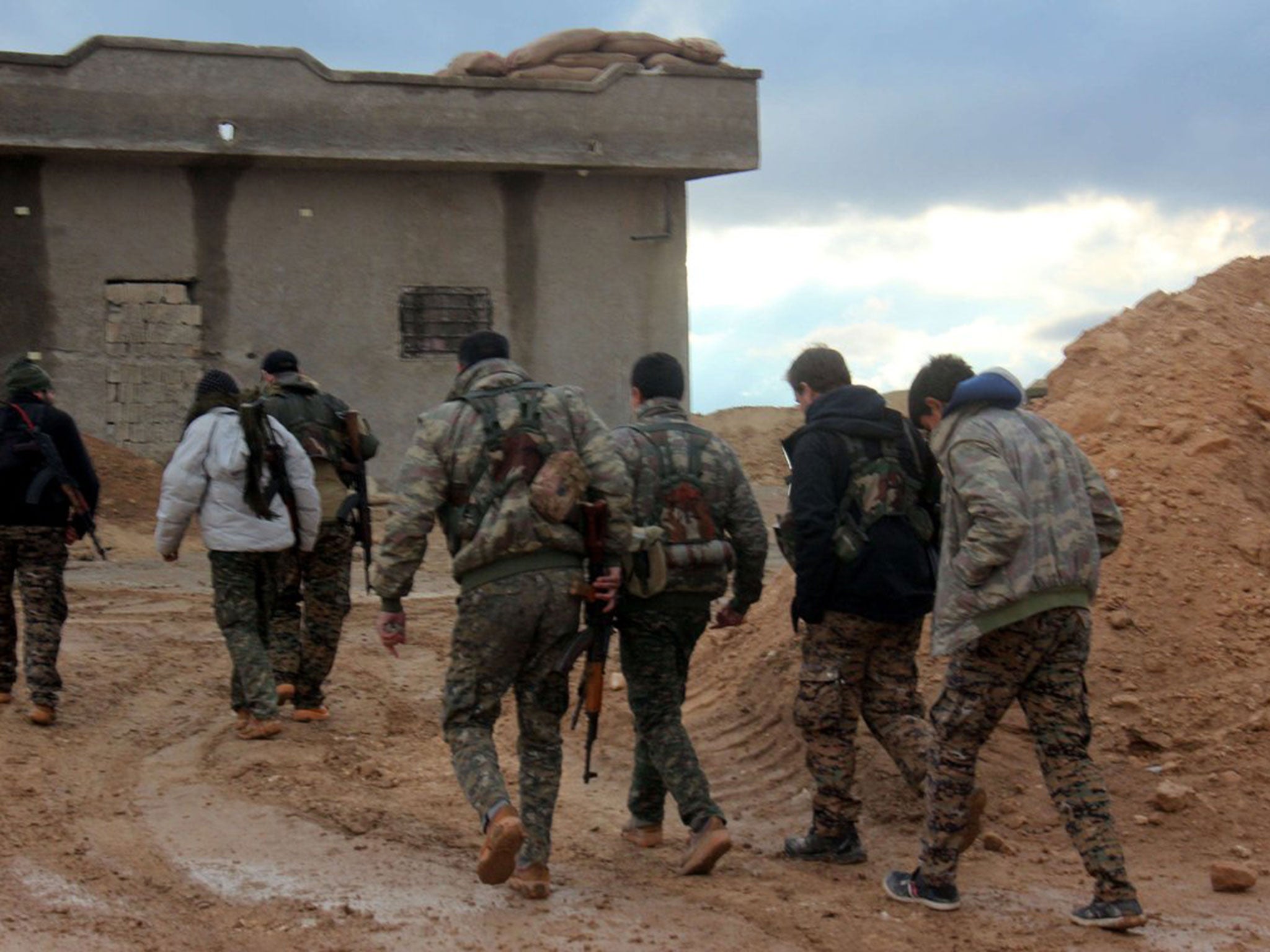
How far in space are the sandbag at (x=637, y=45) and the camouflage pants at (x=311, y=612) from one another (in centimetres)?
1271

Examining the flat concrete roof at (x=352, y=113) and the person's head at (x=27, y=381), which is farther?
the flat concrete roof at (x=352, y=113)

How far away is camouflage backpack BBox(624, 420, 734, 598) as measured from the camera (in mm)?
5770

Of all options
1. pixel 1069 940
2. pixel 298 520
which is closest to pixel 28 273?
pixel 298 520

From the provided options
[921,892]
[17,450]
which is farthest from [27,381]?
[921,892]

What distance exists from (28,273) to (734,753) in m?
12.3

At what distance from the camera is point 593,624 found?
226 inches

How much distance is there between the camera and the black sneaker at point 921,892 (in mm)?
5363

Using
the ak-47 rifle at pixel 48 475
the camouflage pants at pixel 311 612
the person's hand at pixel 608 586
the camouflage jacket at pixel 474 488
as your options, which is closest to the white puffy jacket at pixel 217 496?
the camouflage pants at pixel 311 612

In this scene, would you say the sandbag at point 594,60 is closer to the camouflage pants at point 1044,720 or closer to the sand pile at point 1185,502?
the sand pile at point 1185,502

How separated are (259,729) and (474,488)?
9.87 ft

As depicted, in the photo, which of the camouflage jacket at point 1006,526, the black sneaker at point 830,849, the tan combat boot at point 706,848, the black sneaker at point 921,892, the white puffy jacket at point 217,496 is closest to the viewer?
the camouflage jacket at point 1006,526

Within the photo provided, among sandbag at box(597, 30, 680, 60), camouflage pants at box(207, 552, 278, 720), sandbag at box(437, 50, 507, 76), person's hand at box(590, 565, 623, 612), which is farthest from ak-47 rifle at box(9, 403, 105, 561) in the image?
sandbag at box(597, 30, 680, 60)

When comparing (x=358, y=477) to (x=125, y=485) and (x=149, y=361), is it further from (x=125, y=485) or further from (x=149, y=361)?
(x=149, y=361)

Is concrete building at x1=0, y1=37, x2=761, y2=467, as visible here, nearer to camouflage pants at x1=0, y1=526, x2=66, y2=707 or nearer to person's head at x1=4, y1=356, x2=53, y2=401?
person's head at x1=4, y1=356, x2=53, y2=401
